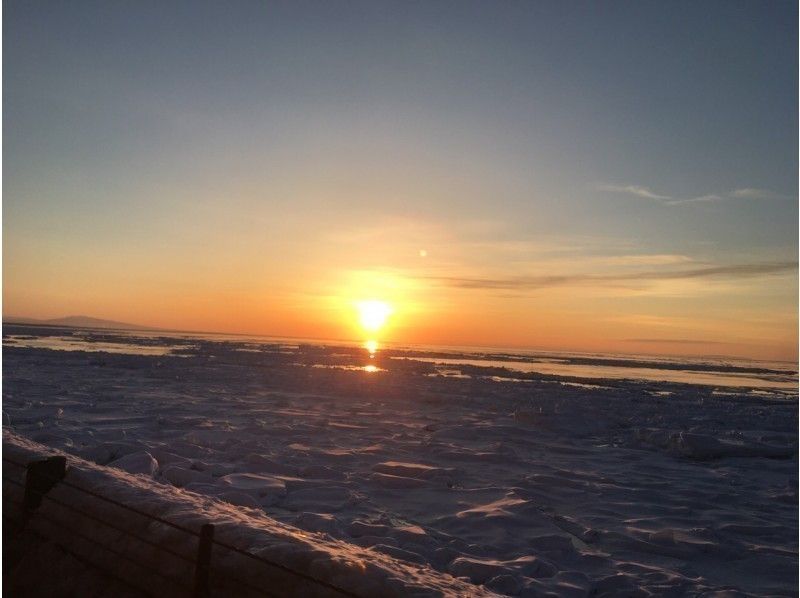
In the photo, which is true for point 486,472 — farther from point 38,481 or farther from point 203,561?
point 38,481

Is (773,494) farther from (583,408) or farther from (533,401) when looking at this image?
(533,401)

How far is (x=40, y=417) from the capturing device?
15406mm

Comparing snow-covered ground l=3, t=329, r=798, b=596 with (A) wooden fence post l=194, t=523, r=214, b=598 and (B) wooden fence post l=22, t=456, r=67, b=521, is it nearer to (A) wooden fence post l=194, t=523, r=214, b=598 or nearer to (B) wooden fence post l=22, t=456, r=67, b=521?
(B) wooden fence post l=22, t=456, r=67, b=521

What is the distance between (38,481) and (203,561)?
3.43 m

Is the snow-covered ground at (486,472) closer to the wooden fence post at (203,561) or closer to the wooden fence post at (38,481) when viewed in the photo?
the wooden fence post at (38,481)

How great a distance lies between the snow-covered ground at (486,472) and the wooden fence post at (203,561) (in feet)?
9.69

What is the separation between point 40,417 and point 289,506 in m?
9.71

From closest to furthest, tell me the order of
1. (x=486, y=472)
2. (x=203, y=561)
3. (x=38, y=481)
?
(x=203, y=561) → (x=38, y=481) → (x=486, y=472)

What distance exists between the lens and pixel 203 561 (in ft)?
16.9

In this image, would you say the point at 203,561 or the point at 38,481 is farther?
the point at 38,481

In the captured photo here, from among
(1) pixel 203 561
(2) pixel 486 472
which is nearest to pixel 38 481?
(1) pixel 203 561

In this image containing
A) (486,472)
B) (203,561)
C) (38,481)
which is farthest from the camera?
(486,472)

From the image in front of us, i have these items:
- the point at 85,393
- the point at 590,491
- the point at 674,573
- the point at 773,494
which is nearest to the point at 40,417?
the point at 85,393

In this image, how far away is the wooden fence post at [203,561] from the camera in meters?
5.11
